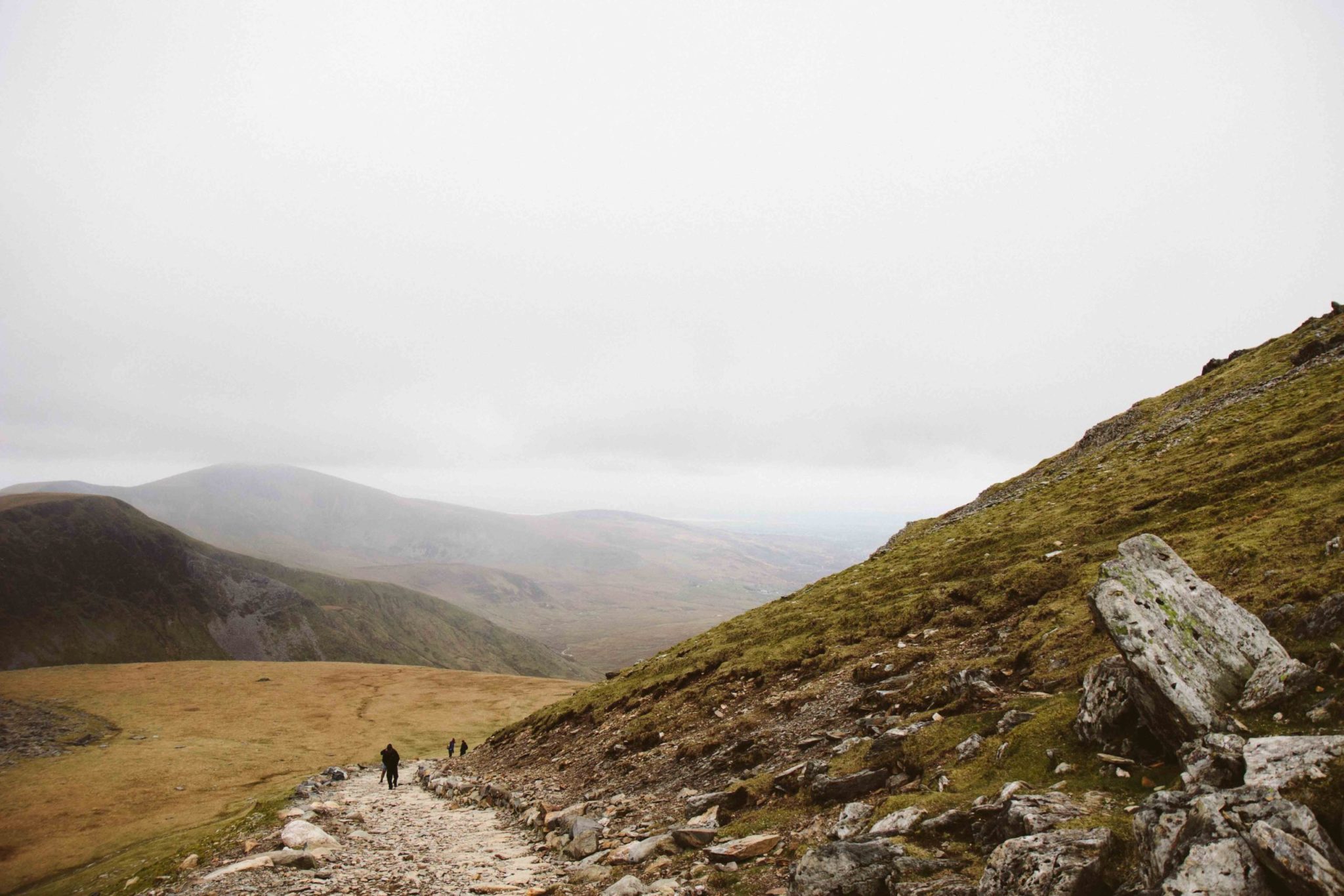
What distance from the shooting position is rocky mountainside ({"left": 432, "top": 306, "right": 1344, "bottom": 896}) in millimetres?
9992

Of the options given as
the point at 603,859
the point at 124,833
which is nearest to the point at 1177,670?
the point at 603,859

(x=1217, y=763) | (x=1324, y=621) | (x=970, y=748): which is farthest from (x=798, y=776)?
(x=1324, y=621)

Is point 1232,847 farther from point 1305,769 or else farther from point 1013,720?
point 1013,720

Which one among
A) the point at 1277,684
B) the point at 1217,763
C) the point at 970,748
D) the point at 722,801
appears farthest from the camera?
the point at 722,801

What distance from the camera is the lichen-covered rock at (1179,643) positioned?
43.4 feet

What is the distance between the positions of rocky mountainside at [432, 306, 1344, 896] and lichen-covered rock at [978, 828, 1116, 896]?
5cm

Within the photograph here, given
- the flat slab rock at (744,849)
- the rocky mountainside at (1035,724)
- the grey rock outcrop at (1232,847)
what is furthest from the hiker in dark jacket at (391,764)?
the grey rock outcrop at (1232,847)

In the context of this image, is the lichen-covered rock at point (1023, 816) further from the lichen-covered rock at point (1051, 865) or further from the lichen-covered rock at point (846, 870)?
the lichen-covered rock at point (846, 870)

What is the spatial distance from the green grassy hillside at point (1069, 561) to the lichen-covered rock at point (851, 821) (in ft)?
27.9

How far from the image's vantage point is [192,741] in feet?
320

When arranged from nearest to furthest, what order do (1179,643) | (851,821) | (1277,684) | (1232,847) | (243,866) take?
(1232,847), (1277,684), (1179,643), (851,821), (243,866)

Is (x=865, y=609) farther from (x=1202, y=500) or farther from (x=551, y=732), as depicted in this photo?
(x=551, y=732)

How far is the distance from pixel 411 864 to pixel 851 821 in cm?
1961

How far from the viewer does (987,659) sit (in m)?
25.4
